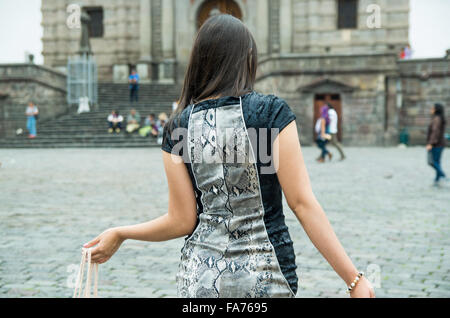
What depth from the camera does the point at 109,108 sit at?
103 feet

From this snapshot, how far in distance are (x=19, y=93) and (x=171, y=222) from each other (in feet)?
97.0

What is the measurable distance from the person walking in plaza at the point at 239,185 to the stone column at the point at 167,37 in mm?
34336

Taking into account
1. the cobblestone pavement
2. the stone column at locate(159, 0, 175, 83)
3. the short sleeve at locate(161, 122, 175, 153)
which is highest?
the stone column at locate(159, 0, 175, 83)

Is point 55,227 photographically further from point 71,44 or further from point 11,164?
point 71,44

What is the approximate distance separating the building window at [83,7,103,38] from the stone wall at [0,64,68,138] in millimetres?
9096

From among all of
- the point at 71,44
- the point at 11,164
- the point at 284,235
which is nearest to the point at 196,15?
the point at 71,44

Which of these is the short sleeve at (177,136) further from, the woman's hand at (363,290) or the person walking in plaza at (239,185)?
the woman's hand at (363,290)

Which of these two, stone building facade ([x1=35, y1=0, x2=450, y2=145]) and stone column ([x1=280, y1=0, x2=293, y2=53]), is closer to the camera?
stone building facade ([x1=35, y1=0, x2=450, y2=145])

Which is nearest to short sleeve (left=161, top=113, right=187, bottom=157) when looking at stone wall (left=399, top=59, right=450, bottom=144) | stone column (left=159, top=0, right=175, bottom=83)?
stone wall (left=399, top=59, right=450, bottom=144)

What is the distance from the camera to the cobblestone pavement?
555cm

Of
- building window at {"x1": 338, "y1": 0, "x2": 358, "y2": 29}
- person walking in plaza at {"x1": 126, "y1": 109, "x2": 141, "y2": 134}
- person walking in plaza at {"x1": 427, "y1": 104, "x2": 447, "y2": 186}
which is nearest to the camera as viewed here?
person walking in plaza at {"x1": 427, "y1": 104, "x2": 447, "y2": 186}

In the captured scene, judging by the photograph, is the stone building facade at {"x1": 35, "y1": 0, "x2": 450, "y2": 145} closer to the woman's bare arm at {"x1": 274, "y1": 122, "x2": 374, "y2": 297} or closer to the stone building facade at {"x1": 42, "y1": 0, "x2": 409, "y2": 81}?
the stone building facade at {"x1": 42, "y1": 0, "x2": 409, "y2": 81}

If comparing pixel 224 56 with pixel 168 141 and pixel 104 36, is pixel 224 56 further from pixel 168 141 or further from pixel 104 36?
pixel 104 36

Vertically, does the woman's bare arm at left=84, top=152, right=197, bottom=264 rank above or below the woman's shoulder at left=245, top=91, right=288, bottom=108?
below
